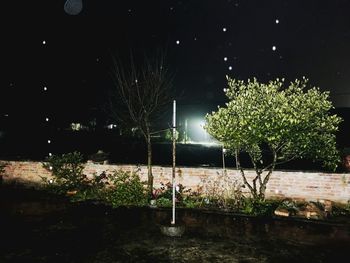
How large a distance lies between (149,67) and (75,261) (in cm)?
931

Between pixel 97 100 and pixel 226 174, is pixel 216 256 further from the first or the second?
pixel 97 100

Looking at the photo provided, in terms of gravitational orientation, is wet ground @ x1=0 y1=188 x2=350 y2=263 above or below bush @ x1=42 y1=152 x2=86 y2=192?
below

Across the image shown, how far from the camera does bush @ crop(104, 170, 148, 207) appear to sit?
11.5m

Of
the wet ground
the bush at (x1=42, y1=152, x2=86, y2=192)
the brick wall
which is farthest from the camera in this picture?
the bush at (x1=42, y1=152, x2=86, y2=192)

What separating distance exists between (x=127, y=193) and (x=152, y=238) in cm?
373

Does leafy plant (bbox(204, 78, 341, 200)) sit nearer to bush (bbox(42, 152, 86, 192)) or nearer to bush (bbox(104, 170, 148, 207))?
bush (bbox(104, 170, 148, 207))

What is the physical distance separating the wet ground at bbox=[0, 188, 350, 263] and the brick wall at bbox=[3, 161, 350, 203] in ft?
5.35

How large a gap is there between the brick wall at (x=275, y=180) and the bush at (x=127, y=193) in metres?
0.88

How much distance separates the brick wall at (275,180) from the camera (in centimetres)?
1052

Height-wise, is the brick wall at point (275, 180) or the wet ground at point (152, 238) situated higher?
the brick wall at point (275, 180)

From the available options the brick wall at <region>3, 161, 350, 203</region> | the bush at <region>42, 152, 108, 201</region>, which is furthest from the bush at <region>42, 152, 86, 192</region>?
the brick wall at <region>3, 161, 350, 203</region>

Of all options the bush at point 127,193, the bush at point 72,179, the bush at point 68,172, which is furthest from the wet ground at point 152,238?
the bush at point 68,172

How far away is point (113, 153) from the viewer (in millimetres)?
27484

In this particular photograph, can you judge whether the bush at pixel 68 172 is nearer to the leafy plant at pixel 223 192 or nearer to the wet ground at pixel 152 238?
the wet ground at pixel 152 238
